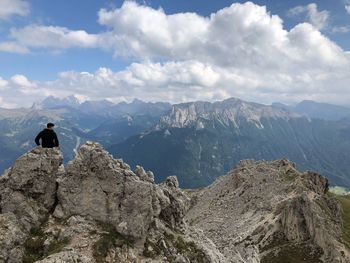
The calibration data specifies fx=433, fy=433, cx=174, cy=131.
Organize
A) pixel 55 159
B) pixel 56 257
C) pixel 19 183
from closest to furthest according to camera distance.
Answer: pixel 56 257 < pixel 19 183 < pixel 55 159

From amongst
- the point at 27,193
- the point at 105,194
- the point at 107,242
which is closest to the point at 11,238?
the point at 27,193

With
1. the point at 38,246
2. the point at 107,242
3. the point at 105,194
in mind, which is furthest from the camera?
the point at 105,194

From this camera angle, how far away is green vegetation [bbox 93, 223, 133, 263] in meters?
36.3

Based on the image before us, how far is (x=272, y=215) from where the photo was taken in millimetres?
106438

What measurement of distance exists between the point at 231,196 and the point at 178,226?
76.2 metres

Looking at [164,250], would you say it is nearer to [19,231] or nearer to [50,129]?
[19,231]

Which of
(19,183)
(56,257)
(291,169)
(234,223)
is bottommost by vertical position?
(234,223)

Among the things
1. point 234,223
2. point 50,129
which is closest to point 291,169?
point 234,223

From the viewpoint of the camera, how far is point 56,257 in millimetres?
34156

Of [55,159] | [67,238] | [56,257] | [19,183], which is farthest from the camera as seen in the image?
[55,159]

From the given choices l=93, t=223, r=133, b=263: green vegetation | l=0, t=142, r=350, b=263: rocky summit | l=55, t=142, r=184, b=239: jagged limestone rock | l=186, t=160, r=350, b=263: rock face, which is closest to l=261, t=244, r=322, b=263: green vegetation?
l=186, t=160, r=350, b=263: rock face

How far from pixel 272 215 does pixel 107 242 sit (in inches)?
2977

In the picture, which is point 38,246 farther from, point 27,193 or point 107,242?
point 27,193

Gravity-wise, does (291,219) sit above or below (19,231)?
below
